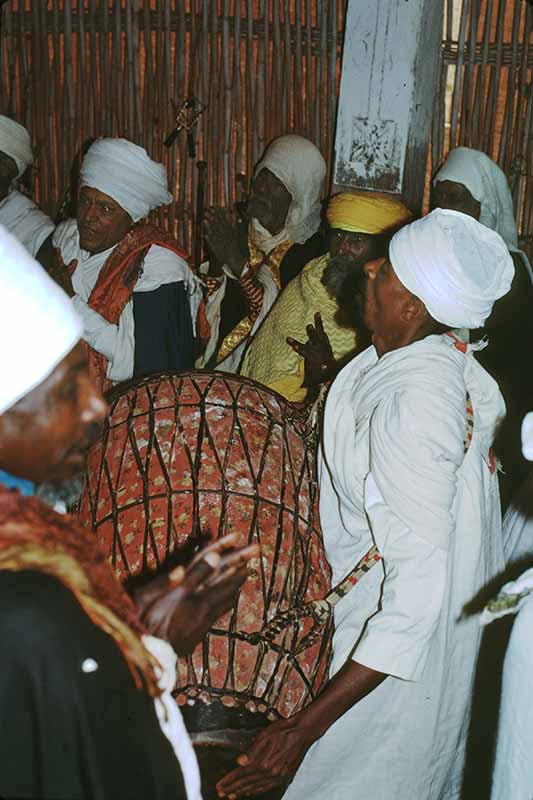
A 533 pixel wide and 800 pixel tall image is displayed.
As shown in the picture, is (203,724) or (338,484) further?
(338,484)

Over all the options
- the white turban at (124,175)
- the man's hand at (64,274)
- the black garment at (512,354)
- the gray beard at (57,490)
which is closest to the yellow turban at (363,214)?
the black garment at (512,354)

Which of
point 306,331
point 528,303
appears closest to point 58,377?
point 306,331

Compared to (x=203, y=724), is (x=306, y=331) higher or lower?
higher

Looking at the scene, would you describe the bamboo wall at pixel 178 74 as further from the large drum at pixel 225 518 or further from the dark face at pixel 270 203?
the large drum at pixel 225 518

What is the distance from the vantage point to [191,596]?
4.68 feet

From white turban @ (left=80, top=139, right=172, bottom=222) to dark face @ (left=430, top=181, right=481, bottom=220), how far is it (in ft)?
3.98

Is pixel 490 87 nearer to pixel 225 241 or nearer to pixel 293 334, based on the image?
pixel 225 241

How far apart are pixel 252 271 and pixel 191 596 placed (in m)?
2.96

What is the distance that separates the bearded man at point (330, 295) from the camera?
352 centimetres

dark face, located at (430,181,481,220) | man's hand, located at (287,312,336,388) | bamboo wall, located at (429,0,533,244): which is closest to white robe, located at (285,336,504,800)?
man's hand, located at (287,312,336,388)

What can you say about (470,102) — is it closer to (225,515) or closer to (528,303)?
(528,303)

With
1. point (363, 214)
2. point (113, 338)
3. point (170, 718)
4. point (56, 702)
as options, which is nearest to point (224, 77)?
point (363, 214)

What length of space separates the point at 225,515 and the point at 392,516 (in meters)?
0.40

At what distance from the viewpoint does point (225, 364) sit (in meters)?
4.25
